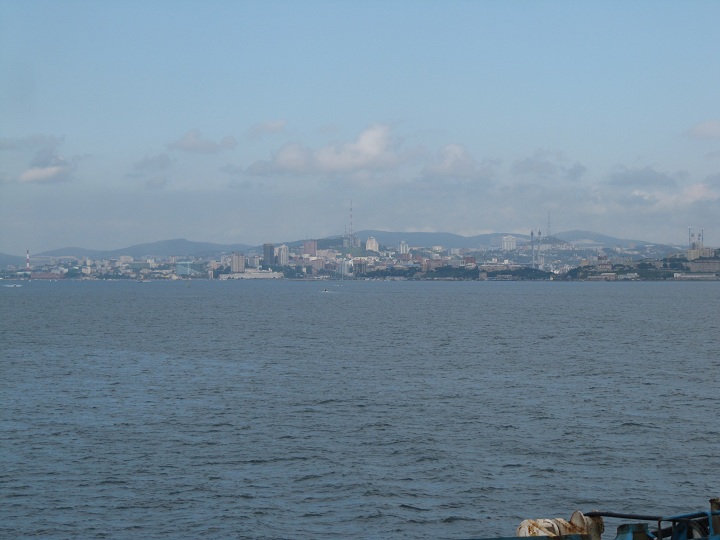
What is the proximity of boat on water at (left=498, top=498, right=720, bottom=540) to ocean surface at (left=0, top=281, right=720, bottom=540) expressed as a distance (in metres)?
7.51

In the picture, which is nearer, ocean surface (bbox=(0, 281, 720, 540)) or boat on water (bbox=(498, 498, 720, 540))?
boat on water (bbox=(498, 498, 720, 540))

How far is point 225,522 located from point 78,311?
92730 mm

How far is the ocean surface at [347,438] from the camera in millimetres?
19609

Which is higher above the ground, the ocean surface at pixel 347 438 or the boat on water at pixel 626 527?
the boat on water at pixel 626 527

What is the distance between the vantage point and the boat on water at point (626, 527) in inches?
402

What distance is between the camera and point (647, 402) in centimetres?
3316

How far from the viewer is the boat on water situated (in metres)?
10.2

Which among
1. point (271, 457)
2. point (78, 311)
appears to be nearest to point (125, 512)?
point (271, 457)

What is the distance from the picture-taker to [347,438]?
26750 millimetres

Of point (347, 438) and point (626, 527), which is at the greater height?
point (626, 527)

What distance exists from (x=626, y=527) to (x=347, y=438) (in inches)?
638

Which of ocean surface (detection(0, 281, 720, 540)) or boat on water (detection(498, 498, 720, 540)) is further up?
boat on water (detection(498, 498, 720, 540))

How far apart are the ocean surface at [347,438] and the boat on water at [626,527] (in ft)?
24.6

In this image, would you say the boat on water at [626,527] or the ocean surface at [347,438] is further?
the ocean surface at [347,438]
